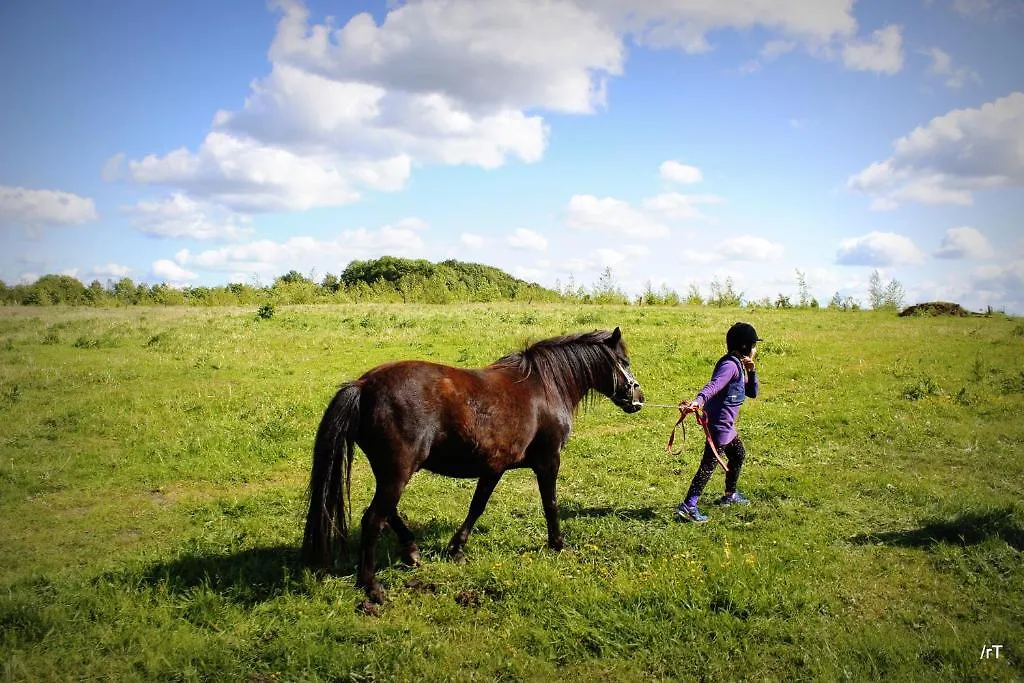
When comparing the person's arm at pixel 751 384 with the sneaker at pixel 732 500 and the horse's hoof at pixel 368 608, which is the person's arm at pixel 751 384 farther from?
the horse's hoof at pixel 368 608

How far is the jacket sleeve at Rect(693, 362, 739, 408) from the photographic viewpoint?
725cm

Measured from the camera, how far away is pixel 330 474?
569 centimetres

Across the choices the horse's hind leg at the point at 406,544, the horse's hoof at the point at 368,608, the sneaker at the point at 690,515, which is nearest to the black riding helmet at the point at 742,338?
the sneaker at the point at 690,515

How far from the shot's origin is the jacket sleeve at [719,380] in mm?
7254

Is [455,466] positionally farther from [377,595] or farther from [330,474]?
[377,595]

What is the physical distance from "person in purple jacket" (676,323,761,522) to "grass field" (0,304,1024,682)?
375mm

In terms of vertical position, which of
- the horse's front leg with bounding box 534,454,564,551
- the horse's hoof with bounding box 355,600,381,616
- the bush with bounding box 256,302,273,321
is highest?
the bush with bounding box 256,302,273,321

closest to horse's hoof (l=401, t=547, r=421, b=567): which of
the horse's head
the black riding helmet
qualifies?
the horse's head

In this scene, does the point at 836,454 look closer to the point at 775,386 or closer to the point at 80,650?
the point at 775,386

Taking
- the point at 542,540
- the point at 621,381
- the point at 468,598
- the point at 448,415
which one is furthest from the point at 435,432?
the point at 621,381

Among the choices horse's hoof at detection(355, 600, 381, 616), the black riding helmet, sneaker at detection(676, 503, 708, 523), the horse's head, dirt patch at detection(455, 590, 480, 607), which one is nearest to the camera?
horse's hoof at detection(355, 600, 381, 616)

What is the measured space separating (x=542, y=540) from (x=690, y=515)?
6.04 feet

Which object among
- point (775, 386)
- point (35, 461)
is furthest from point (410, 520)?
point (775, 386)

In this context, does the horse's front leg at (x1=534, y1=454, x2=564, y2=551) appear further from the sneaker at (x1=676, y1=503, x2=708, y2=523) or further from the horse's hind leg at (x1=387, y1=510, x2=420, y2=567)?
the sneaker at (x1=676, y1=503, x2=708, y2=523)
